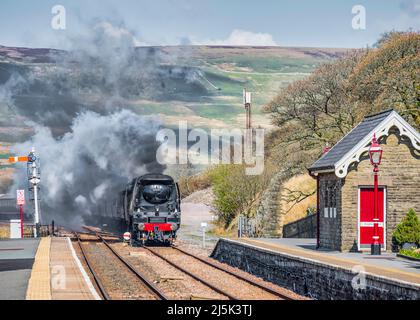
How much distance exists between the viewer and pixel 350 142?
1169 inches

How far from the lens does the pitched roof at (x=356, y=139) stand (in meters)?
28.0

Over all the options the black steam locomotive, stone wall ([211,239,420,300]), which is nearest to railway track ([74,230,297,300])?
stone wall ([211,239,420,300])

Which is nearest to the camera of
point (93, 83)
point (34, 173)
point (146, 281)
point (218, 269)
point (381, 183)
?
point (146, 281)

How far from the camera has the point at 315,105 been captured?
49.0 meters

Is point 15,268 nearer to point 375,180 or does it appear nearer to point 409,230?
point 375,180

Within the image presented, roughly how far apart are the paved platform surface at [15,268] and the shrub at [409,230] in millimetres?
12149

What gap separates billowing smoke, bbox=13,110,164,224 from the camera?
184ft

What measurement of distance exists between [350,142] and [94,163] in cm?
3281

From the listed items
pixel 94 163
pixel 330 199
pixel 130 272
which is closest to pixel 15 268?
pixel 130 272

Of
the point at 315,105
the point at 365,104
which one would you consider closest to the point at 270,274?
the point at 365,104

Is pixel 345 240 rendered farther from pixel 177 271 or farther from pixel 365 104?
pixel 365 104
